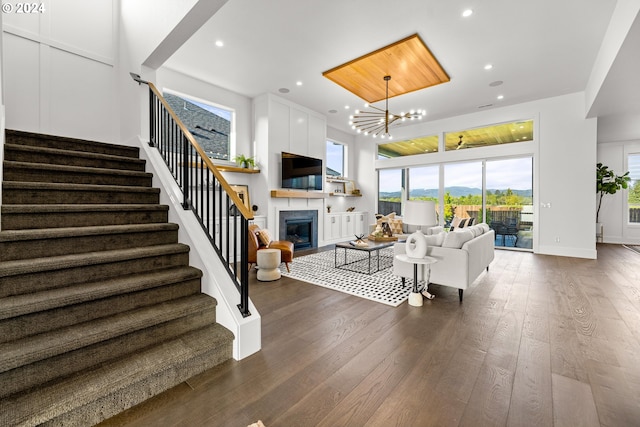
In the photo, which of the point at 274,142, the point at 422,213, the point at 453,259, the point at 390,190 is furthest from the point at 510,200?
the point at 274,142

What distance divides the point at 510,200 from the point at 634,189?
417cm

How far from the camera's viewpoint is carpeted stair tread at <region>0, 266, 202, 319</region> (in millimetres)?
1492

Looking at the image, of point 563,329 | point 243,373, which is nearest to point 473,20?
point 563,329

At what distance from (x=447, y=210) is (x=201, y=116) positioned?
644 centimetres

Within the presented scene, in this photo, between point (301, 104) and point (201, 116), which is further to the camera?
point (301, 104)

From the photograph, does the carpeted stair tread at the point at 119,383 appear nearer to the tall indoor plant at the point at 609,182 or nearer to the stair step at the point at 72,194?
the stair step at the point at 72,194

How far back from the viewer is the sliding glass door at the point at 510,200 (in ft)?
21.3

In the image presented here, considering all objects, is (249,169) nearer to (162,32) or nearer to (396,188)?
(162,32)

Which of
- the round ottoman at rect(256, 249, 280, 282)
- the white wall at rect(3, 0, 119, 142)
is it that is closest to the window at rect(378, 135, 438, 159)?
the round ottoman at rect(256, 249, 280, 282)

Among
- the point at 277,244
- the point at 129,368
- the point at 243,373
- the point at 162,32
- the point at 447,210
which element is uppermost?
the point at 162,32

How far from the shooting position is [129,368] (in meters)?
1.56

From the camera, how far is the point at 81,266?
1.85m

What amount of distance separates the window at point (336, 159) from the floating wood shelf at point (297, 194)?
1580 mm

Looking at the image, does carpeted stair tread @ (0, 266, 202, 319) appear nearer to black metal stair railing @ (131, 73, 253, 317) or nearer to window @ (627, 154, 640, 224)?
black metal stair railing @ (131, 73, 253, 317)
